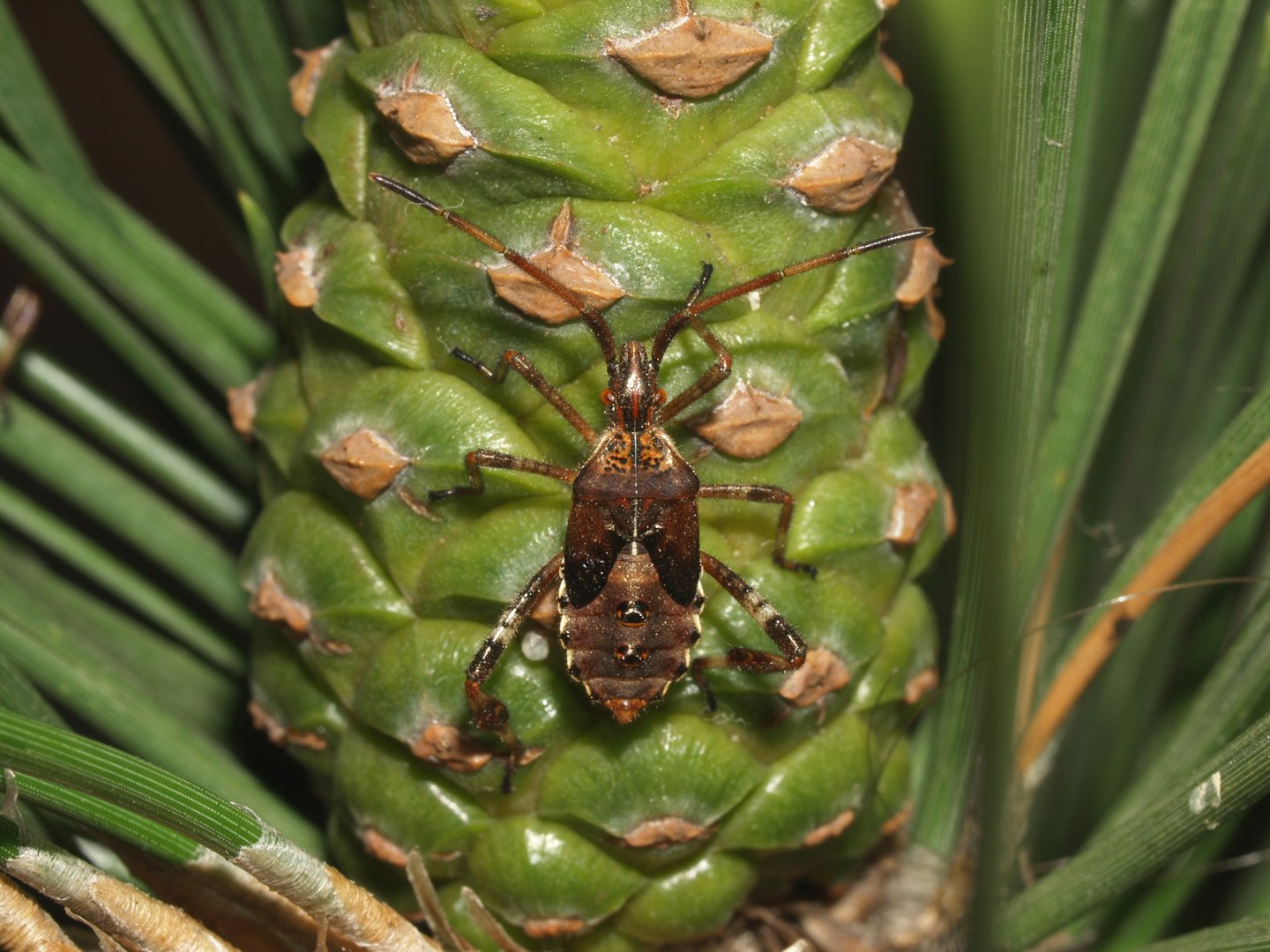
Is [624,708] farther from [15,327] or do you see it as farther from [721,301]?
[15,327]

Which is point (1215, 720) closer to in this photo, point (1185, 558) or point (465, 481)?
point (1185, 558)

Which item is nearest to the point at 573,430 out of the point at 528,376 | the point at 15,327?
the point at 528,376

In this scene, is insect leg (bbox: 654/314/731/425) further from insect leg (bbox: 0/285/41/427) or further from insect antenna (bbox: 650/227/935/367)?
insect leg (bbox: 0/285/41/427)

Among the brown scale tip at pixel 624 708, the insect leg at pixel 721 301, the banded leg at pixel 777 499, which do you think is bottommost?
the brown scale tip at pixel 624 708

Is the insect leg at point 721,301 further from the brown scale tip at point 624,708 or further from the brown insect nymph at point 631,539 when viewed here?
the brown scale tip at point 624,708

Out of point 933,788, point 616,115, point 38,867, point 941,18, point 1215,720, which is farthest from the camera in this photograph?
point 933,788

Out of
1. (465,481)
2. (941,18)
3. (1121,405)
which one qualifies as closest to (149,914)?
(465,481)

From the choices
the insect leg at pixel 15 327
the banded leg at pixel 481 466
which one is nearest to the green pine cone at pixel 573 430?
the banded leg at pixel 481 466
